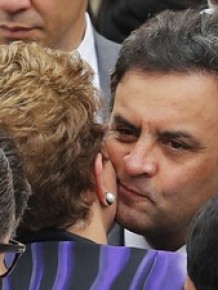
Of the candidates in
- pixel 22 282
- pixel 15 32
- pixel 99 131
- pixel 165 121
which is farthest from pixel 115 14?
pixel 22 282

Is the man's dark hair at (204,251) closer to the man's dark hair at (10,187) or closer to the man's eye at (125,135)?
the man's dark hair at (10,187)

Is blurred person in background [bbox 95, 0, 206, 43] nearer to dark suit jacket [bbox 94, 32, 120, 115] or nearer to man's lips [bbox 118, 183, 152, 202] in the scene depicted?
dark suit jacket [bbox 94, 32, 120, 115]

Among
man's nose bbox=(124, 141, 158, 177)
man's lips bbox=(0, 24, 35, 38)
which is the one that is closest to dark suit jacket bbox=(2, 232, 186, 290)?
man's nose bbox=(124, 141, 158, 177)

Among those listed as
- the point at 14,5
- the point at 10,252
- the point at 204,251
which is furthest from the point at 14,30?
the point at 204,251

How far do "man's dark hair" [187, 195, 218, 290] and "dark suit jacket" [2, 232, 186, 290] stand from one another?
426mm

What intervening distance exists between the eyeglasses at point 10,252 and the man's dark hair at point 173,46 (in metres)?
1.07

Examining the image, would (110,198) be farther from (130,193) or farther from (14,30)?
(14,30)

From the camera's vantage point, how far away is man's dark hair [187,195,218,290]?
2365 mm

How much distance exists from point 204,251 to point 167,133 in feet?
4.12

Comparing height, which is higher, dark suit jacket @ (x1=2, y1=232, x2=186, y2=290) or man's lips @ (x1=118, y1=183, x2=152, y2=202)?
dark suit jacket @ (x1=2, y1=232, x2=186, y2=290)

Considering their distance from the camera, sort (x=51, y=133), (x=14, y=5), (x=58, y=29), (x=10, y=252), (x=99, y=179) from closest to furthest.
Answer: (x=10, y=252) → (x=51, y=133) → (x=99, y=179) → (x=14, y=5) → (x=58, y=29)

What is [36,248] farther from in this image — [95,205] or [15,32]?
[15,32]

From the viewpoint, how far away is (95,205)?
324 centimetres

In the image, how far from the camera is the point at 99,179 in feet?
10.6
